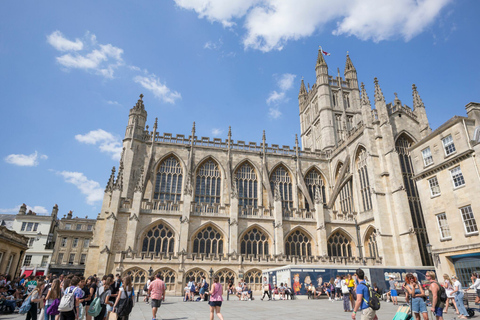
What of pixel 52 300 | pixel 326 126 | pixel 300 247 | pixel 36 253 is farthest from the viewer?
pixel 36 253

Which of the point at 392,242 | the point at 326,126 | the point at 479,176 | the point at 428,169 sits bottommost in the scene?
the point at 392,242

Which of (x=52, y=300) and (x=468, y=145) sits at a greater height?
(x=468, y=145)

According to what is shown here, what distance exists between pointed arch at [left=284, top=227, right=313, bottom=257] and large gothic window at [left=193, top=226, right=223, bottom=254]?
609cm

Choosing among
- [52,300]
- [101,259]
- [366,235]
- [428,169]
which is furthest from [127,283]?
[366,235]

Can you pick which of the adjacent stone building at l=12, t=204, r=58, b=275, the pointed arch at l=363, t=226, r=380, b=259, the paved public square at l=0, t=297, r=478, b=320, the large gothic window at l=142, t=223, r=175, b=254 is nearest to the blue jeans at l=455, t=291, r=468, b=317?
the paved public square at l=0, t=297, r=478, b=320

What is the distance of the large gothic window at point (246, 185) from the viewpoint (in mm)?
32875

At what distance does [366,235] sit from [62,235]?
140 feet

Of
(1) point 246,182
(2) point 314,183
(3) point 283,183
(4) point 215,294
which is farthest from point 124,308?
(2) point 314,183

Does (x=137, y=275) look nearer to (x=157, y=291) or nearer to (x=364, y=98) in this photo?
(x=157, y=291)

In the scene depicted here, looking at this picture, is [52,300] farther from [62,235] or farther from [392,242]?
[62,235]

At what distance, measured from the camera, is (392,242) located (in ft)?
82.8

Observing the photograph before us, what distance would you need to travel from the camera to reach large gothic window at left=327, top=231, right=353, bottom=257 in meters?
28.3

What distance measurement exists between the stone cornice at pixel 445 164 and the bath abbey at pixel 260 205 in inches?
233

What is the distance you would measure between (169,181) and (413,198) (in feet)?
76.3
